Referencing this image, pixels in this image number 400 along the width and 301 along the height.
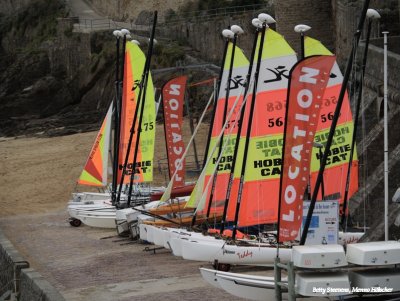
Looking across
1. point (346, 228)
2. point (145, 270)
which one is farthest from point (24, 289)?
point (346, 228)

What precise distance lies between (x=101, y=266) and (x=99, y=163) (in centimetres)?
930

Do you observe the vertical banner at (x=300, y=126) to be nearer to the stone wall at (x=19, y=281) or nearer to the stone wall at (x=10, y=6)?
the stone wall at (x=19, y=281)

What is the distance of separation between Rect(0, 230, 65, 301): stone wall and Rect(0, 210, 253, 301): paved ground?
1.24 ft

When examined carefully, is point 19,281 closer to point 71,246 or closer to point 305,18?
point 71,246

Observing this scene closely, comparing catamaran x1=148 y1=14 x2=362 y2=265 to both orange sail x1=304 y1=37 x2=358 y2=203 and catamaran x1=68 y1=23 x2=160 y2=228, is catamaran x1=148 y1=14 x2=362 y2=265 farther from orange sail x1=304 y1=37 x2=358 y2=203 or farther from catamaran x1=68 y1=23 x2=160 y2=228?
catamaran x1=68 y1=23 x2=160 y2=228

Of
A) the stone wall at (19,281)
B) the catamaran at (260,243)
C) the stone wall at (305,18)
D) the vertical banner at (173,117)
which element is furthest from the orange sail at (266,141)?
the stone wall at (305,18)

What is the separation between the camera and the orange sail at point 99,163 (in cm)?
3145

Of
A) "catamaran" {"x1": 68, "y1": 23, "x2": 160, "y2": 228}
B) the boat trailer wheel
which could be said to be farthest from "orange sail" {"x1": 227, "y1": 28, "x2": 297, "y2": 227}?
the boat trailer wheel

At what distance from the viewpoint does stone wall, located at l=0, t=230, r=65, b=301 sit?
18.9 metres

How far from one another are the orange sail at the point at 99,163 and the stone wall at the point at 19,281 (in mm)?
5566

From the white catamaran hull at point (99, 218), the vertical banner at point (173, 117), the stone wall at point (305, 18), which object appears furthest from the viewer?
the stone wall at point (305, 18)

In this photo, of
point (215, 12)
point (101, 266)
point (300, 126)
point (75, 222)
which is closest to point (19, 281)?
point (101, 266)

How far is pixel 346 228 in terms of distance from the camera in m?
21.6

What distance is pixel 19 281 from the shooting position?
854 inches
